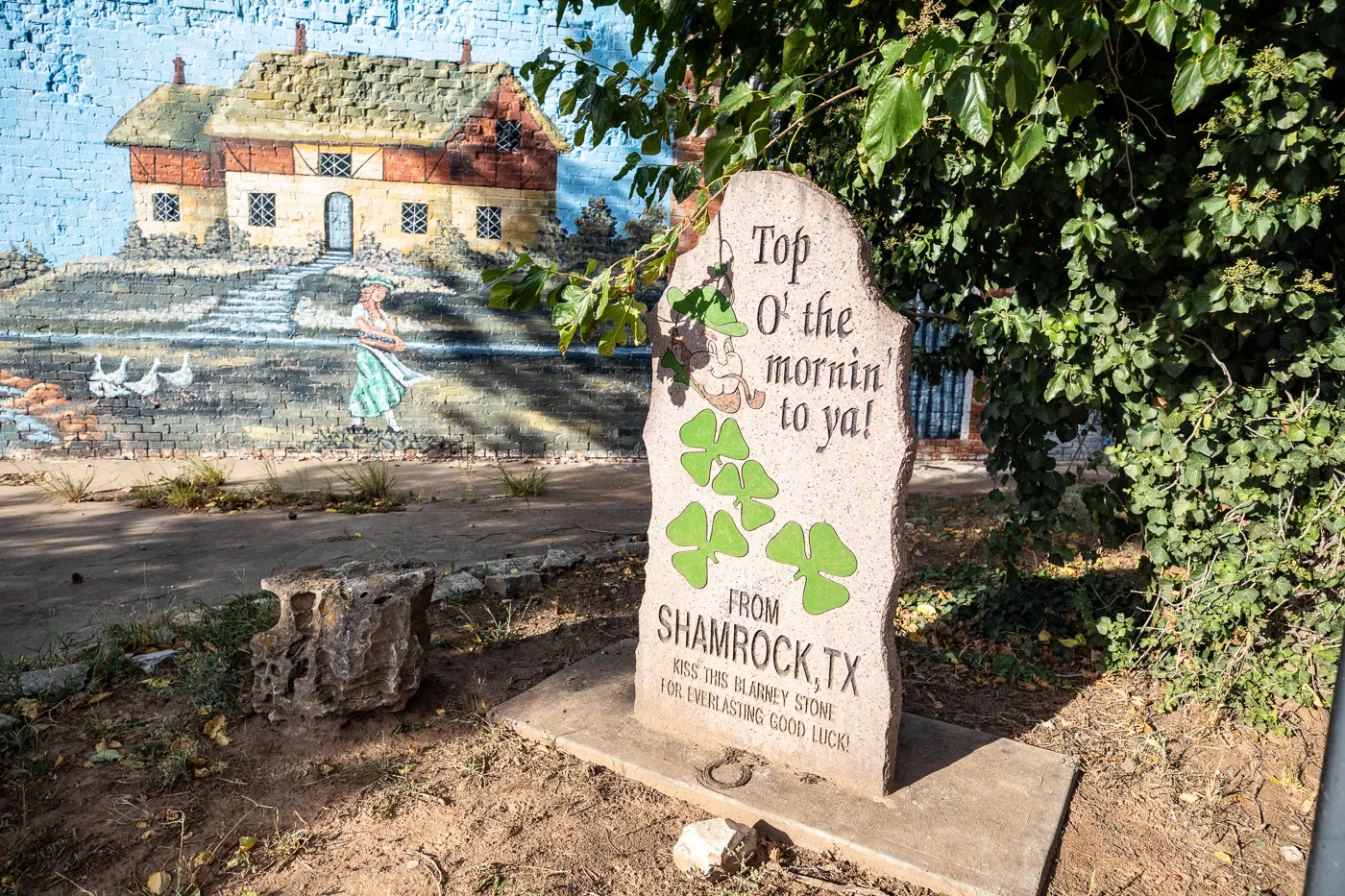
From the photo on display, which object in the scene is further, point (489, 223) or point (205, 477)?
point (489, 223)

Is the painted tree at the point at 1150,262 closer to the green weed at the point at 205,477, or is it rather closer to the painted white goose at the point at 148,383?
the green weed at the point at 205,477

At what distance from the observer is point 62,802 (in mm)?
2719

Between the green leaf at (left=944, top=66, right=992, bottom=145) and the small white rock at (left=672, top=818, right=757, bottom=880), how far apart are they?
196 centimetres

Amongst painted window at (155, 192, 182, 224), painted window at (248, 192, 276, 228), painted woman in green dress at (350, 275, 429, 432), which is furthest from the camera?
Result: painted woman in green dress at (350, 275, 429, 432)

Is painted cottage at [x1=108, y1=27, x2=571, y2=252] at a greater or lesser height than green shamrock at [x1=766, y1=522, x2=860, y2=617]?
greater

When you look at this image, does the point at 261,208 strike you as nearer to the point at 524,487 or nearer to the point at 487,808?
the point at 524,487

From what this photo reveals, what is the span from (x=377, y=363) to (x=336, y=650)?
5426 mm

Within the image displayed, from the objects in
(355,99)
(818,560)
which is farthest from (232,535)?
(818,560)

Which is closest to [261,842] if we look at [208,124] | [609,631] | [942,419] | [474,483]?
[609,631]

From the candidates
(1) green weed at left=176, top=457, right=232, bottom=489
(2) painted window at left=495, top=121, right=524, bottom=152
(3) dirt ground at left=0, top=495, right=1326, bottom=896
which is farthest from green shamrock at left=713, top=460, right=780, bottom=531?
(2) painted window at left=495, top=121, right=524, bottom=152

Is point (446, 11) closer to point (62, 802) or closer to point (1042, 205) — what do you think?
point (1042, 205)

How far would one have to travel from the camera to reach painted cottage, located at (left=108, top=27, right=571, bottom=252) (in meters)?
7.61

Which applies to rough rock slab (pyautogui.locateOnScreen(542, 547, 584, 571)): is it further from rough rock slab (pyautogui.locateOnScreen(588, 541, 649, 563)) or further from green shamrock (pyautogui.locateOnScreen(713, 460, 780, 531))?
green shamrock (pyautogui.locateOnScreen(713, 460, 780, 531))

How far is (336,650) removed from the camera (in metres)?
3.07
